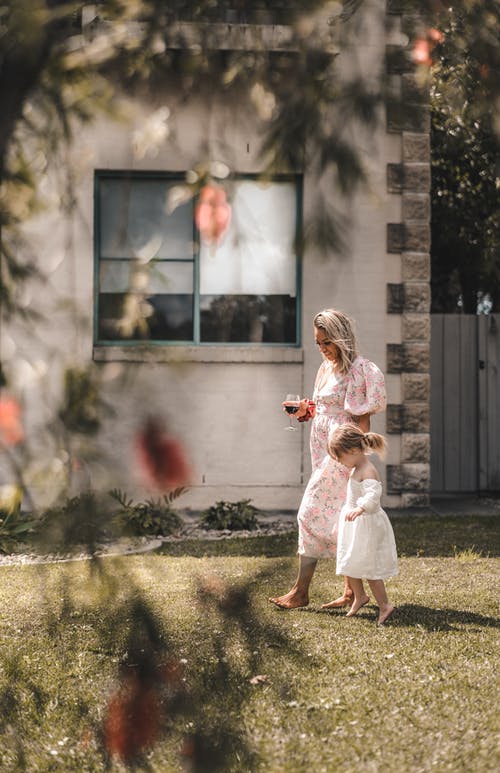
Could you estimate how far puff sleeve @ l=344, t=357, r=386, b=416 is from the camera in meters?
5.33

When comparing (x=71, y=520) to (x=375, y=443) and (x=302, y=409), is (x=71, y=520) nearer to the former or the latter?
(x=375, y=443)

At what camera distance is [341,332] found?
5.39 metres

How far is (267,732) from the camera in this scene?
3342 mm

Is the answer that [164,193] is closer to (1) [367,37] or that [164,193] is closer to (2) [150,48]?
(2) [150,48]

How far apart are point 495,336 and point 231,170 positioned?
948 centimetres

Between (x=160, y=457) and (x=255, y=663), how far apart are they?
22.2 inches

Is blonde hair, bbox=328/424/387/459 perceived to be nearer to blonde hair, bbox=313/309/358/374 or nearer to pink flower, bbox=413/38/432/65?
blonde hair, bbox=313/309/358/374

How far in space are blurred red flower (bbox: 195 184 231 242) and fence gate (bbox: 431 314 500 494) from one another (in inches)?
366

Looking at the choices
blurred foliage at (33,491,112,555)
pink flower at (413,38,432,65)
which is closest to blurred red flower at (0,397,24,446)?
blurred foliage at (33,491,112,555)

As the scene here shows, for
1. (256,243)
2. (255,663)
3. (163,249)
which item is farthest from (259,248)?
(255,663)

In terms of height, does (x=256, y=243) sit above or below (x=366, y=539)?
above

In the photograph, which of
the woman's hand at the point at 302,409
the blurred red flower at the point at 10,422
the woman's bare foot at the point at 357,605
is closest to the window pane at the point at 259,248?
the blurred red flower at the point at 10,422

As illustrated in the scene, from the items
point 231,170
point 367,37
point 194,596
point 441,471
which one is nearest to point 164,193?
point 231,170

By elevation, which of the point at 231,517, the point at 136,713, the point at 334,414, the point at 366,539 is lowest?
the point at 231,517
